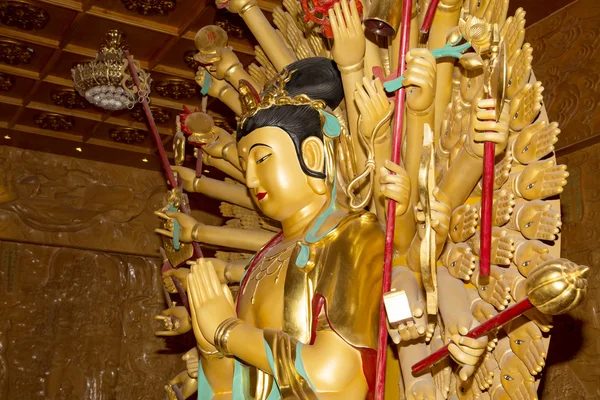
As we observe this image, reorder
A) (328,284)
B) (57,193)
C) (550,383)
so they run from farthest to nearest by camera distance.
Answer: (57,193) → (550,383) → (328,284)

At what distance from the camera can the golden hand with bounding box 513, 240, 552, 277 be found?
2125 millimetres

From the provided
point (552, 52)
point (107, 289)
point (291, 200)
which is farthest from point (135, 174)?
point (291, 200)

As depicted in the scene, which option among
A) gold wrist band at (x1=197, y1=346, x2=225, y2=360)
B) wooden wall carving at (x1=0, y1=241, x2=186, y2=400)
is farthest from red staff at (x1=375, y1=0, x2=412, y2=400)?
wooden wall carving at (x1=0, y1=241, x2=186, y2=400)

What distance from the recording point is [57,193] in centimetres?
620

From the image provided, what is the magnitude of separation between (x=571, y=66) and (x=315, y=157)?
7.02 feet

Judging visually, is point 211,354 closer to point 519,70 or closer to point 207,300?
point 207,300

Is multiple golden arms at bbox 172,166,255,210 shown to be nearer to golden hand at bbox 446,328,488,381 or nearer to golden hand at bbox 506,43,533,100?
golden hand at bbox 506,43,533,100

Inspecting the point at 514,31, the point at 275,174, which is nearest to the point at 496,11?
the point at 514,31

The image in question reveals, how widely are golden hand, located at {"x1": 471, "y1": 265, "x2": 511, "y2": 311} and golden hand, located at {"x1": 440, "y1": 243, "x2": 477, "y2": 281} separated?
0.12 ft

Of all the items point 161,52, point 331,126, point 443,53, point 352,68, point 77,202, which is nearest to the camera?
point 443,53

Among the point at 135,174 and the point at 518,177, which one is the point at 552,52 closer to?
the point at 518,177

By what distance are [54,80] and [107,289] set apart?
1.76 m

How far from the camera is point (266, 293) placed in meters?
2.49

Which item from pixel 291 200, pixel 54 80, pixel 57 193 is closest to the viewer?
pixel 291 200
